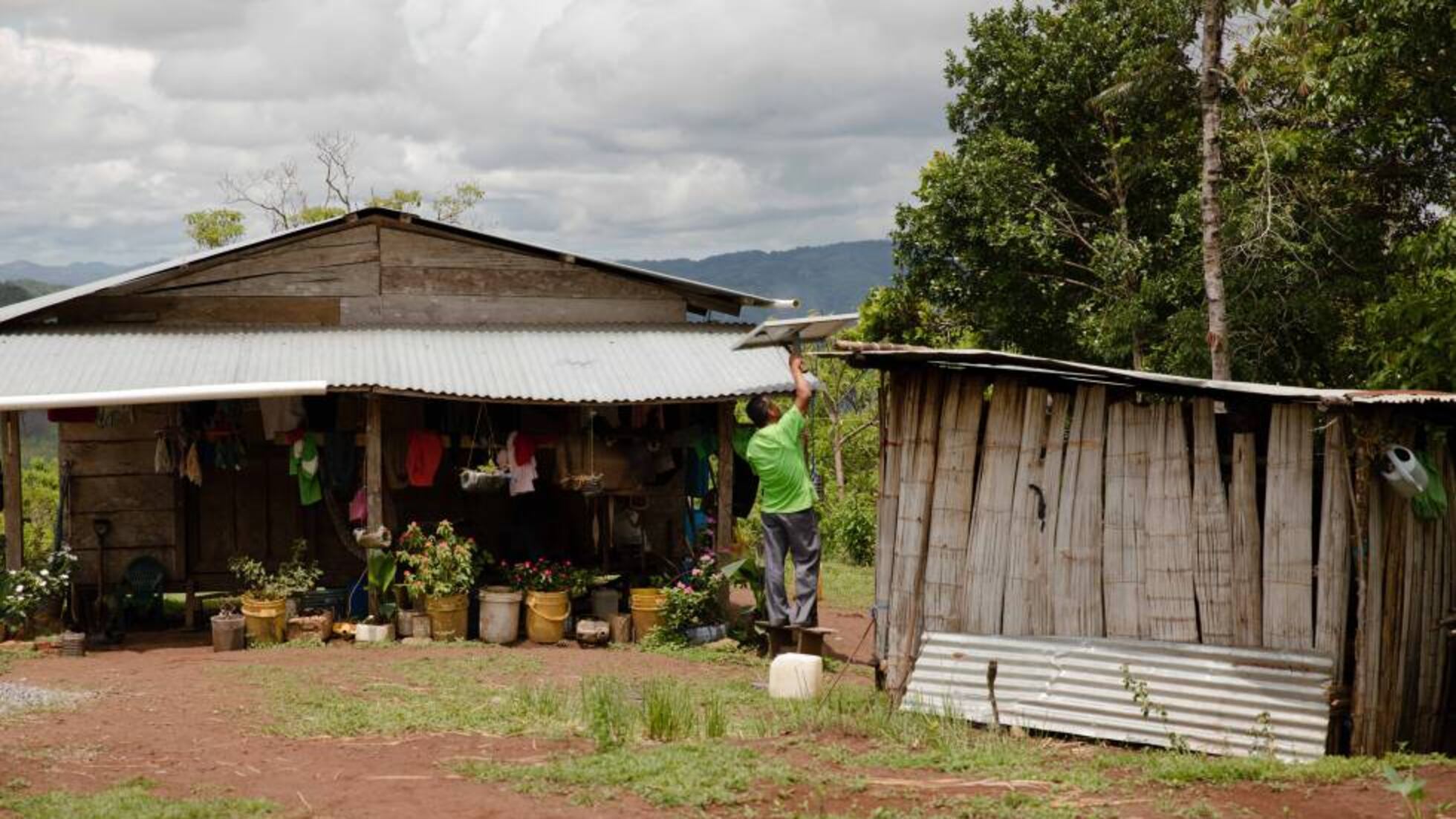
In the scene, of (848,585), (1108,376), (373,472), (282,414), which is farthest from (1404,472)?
(848,585)

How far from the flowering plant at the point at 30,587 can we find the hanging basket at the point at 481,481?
370cm

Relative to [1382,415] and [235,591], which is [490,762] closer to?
[1382,415]

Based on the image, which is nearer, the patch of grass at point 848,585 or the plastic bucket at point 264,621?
the plastic bucket at point 264,621

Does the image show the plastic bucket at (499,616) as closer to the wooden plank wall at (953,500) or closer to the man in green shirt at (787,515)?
the man in green shirt at (787,515)

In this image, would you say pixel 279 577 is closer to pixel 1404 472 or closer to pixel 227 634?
pixel 227 634

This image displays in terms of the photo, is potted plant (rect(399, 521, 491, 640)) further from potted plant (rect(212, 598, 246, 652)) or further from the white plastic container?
the white plastic container

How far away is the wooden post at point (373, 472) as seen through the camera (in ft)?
43.6

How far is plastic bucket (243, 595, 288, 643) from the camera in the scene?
13.1m

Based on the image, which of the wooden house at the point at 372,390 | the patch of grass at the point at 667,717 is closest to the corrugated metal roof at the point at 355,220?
the wooden house at the point at 372,390

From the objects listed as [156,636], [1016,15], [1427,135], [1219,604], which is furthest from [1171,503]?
[1016,15]

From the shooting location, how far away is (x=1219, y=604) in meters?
8.63

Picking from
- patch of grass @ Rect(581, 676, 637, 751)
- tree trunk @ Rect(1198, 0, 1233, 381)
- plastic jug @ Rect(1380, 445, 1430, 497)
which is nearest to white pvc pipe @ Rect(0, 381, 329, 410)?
patch of grass @ Rect(581, 676, 637, 751)

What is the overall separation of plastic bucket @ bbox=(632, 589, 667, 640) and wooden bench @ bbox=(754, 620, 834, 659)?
1758 mm

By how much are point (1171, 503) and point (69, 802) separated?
21.2ft
